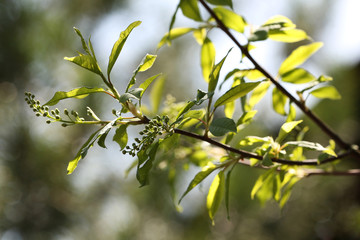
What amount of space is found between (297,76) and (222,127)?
22 cm

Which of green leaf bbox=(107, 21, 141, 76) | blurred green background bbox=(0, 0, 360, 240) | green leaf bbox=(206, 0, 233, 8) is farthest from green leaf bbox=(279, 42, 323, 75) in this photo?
blurred green background bbox=(0, 0, 360, 240)

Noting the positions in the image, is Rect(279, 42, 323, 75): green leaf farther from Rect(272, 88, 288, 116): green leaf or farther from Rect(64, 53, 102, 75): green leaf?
Rect(64, 53, 102, 75): green leaf

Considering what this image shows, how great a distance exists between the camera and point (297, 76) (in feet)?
1.58

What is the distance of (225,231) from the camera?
4.95ft

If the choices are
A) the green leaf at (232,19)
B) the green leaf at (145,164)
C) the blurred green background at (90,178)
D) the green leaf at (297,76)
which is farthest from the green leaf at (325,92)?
the blurred green background at (90,178)

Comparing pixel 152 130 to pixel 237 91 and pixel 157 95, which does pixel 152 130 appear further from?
pixel 157 95

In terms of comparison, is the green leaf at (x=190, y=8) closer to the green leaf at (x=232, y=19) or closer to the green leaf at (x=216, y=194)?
the green leaf at (x=232, y=19)

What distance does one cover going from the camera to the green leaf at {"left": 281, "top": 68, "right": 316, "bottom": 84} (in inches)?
18.8

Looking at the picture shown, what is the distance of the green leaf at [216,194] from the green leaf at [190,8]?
21cm

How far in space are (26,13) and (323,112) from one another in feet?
4.17

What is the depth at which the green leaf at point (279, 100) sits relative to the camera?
18.8 inches

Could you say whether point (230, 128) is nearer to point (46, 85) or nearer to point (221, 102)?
point (221, 102)

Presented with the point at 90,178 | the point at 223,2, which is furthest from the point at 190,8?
the point at 90,178

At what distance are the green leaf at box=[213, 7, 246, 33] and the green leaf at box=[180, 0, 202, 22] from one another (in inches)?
1.0
